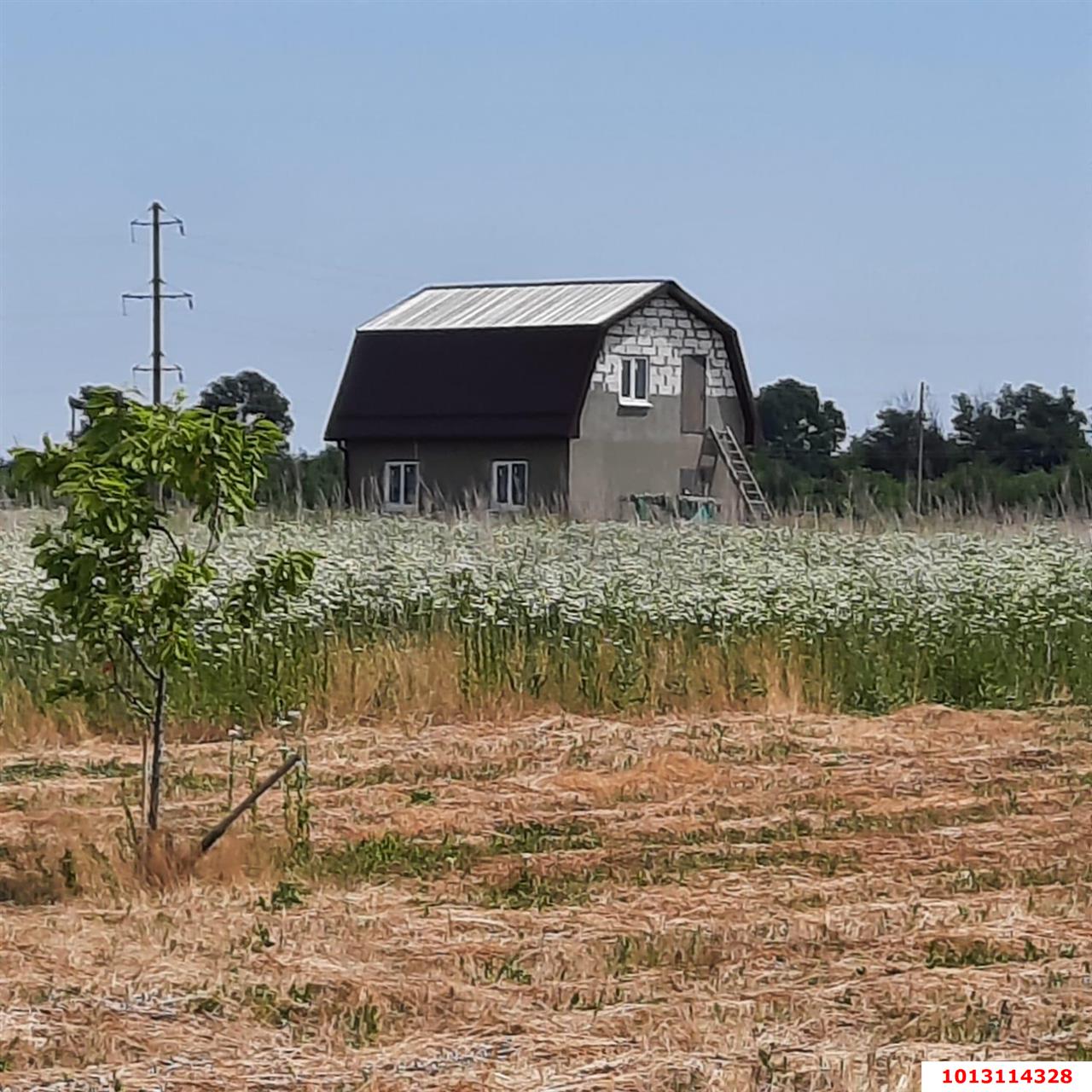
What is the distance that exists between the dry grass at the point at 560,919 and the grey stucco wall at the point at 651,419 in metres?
24.3

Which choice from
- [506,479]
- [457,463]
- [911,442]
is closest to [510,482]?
[506,479]

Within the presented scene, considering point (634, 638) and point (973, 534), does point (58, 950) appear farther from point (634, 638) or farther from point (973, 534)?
point (973, 534)

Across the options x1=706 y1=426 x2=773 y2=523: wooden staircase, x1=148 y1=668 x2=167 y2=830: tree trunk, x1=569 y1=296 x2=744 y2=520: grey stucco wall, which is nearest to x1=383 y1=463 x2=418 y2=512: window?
x1=569 y1=296 x2=744 y2=520: grey stucco wall

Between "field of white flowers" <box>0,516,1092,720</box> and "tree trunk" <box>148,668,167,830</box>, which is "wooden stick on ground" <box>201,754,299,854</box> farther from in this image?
"field of white flowers" <box>0,516,1092,720</box>

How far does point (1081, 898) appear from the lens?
6.25m

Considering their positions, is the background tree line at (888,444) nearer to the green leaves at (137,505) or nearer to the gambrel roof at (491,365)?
the gambrel roof at (491,365)

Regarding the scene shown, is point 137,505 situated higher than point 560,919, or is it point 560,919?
point 137,505

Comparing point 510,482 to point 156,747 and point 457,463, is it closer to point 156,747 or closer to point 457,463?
point 457,463

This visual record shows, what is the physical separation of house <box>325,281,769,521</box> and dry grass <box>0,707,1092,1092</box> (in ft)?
78.4

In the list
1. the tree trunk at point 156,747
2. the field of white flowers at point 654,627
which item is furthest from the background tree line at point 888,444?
the tree trunk at point 156,747

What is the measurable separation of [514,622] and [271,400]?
106 ft

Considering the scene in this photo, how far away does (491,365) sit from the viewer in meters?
34.5

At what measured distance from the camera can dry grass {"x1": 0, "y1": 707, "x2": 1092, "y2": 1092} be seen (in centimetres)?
461

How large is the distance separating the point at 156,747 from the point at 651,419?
29.2 meters
